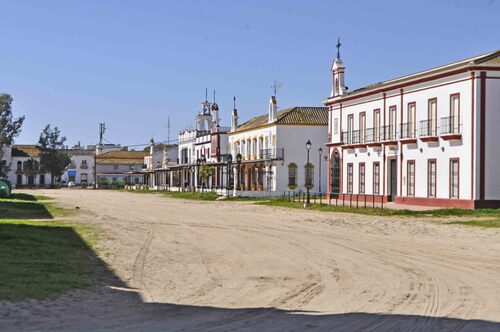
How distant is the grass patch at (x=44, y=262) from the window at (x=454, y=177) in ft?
65.2

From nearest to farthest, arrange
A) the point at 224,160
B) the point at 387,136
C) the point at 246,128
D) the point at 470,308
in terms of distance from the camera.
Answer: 1. the point at 470,308
2. the point at 387,136
3. the point at 246,128
4. the point at 224,160

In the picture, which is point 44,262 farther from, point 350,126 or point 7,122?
point 7,122

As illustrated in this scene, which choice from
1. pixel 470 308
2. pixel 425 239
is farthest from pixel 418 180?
pixel 470 308

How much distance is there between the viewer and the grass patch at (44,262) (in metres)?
11.4

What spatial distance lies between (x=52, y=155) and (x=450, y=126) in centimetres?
9964

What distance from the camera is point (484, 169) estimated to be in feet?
115

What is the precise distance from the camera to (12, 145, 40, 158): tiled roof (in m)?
132

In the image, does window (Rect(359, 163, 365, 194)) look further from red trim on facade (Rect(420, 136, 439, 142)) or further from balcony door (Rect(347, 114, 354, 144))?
red trim on facade (Rect(420, 136, 439, 142))

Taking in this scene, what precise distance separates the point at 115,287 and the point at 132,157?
129386mm

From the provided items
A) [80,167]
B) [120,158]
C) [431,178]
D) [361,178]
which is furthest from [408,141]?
[80,167]

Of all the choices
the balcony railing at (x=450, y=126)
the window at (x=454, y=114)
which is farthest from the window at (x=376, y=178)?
the window at (x=454, y=114)

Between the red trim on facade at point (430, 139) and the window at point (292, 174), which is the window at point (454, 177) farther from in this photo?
the window at point (292, 174)

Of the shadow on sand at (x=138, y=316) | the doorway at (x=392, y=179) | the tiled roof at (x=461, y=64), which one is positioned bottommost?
the shadow on sand at (x=138, y=316)

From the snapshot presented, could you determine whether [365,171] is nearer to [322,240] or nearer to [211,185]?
[322,240]
